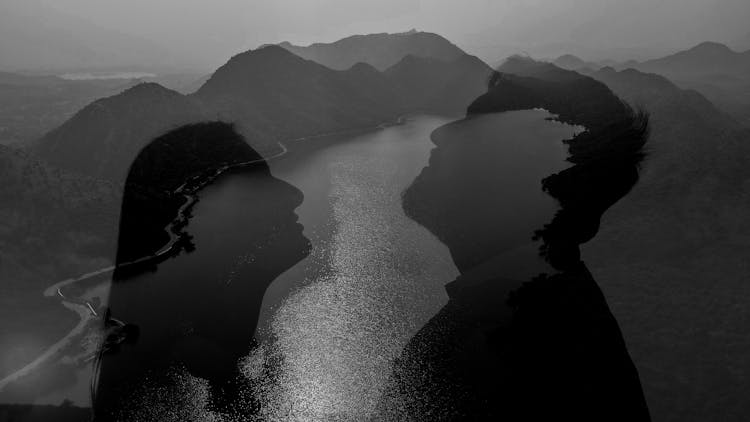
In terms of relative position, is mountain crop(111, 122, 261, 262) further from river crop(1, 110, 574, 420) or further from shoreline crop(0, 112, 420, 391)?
river crop(1, 110, 574, 420)

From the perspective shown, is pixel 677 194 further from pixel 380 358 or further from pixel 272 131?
pixel 272 131

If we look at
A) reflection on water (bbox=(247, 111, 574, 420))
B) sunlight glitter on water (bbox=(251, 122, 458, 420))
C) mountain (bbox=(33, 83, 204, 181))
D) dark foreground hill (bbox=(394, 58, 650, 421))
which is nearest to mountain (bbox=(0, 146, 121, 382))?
reflection on water (bbox=(247, 111, 574, 420))

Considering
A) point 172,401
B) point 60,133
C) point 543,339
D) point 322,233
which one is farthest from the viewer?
point 60,133

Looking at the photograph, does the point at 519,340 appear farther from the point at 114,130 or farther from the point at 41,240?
the point at 114,130

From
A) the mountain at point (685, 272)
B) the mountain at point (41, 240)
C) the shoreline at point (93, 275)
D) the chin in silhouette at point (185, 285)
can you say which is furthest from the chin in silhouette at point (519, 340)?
the mountain at point (41, 240)

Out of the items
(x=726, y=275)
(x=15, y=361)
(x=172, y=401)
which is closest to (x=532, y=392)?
(x=172, y=401)

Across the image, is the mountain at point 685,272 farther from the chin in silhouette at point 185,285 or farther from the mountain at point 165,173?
the mountain at point 165,173
